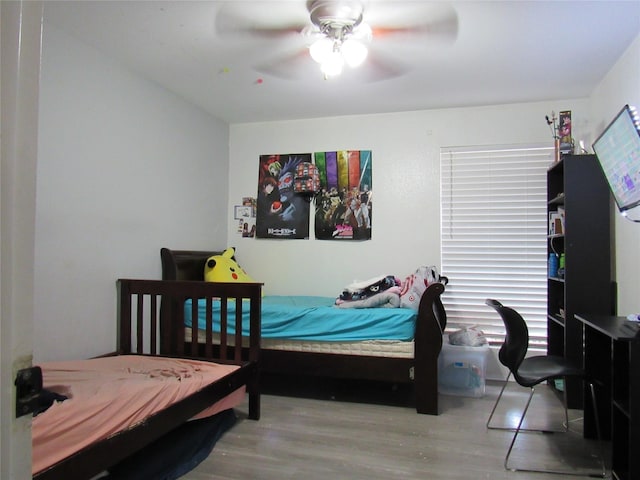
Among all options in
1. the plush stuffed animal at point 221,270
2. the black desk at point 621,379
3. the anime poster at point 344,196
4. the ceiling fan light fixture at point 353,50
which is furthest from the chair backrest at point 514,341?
the plush stuffed animal at point 221,270

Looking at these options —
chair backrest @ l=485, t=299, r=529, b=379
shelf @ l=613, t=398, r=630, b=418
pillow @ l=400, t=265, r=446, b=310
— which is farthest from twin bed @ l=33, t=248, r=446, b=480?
shelf @ l=613, t=398, r=630, b=418

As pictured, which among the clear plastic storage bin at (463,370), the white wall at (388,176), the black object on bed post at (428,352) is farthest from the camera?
the white wall at (388,176)

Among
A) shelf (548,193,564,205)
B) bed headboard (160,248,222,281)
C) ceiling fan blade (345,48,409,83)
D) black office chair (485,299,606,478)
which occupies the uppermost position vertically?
ceiling fan blade (345,48,409,83)

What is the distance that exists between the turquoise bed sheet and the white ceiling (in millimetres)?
1705

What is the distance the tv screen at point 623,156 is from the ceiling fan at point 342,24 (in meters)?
0.99

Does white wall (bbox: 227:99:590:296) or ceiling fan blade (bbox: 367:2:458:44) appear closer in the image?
ceiling fan blade (bbox: 367:2:458:44)

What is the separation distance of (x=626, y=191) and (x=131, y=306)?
10.1 feet

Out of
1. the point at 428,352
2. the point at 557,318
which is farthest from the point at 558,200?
the point at 428,352

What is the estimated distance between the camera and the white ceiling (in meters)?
2.23

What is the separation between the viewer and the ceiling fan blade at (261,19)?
7.25 ft

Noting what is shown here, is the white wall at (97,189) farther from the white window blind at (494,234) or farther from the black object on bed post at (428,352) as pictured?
the white window blind at (494,234)

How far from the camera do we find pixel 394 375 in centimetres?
289

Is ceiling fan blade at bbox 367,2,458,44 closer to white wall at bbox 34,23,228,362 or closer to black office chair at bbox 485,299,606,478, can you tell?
black office chair at bbox 485,299,606,478

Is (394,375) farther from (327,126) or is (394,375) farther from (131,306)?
(327,126)
